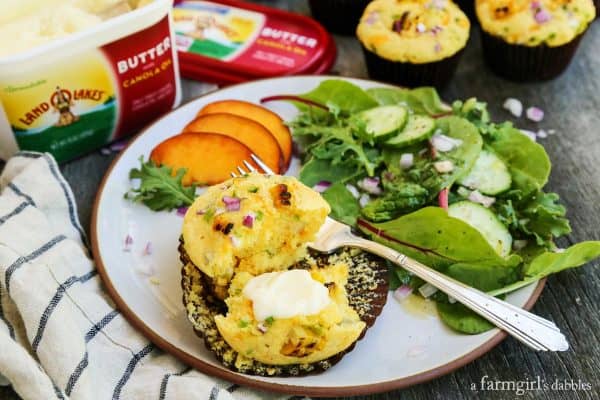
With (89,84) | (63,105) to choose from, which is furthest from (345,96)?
(63,105)

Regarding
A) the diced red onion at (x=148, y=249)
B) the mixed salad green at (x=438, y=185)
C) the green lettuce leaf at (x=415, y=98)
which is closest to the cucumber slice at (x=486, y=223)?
the mixed salad green at (x=438, y=185)

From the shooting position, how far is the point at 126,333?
253 cm

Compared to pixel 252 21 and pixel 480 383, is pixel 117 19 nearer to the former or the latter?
pixel 252 21

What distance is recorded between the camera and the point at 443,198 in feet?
9.21

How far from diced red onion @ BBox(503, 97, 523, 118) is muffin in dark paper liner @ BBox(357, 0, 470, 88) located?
0.31 m

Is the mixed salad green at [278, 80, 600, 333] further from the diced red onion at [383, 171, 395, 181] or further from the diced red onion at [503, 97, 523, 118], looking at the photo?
the diced red onion at [503, 97, 523, 118]

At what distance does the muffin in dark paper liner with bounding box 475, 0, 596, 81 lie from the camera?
11.5 ft

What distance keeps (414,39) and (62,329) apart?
2018mm

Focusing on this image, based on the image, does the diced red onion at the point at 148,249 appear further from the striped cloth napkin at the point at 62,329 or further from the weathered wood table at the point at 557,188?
the weathered wood table at the point at 557,188

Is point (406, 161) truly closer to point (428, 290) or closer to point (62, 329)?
point (428, 290)


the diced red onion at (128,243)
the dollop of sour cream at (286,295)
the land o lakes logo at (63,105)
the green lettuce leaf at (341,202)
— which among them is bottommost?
the diced red onion at (128,243)

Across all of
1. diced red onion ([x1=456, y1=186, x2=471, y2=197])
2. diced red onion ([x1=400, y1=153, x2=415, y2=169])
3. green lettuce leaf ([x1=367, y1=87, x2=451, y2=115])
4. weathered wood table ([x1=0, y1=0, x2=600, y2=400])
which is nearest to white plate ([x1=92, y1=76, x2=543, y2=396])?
weathered wood table ([x1=0, y1=0, x2=600, y2=400])

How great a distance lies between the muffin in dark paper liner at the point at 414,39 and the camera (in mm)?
3469

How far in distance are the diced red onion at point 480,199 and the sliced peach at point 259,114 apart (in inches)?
31.8
